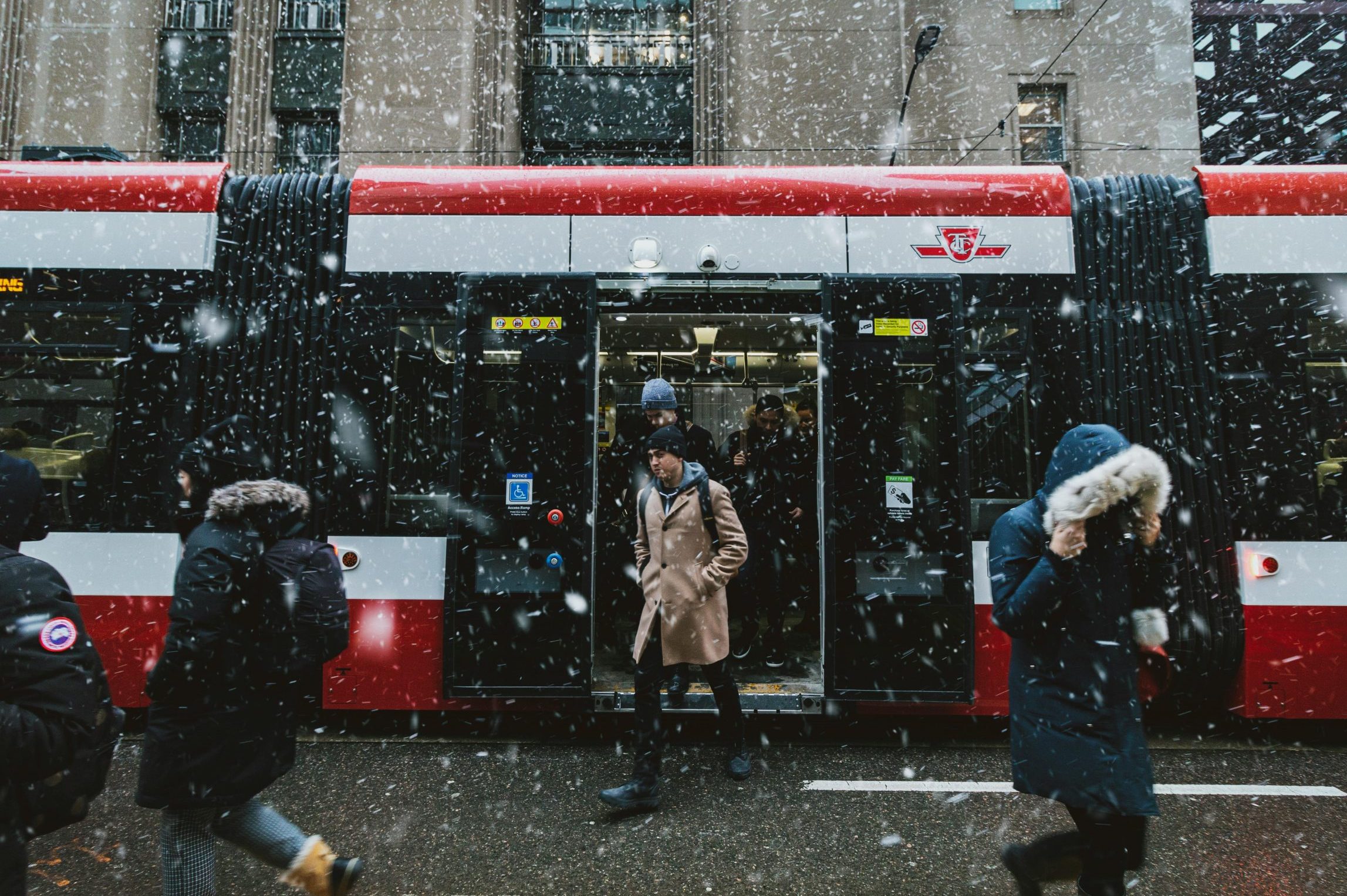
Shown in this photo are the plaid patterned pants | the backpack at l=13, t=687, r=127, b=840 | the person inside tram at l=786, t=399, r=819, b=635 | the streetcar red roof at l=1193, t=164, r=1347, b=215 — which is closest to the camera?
the backpack at l=13, t=687, r=127, b=840

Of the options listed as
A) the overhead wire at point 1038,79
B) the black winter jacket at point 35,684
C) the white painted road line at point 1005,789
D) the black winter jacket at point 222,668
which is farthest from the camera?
the overhead wire at point 1038,79

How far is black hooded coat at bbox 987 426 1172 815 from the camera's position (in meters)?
2.14

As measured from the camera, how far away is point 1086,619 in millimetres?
2232

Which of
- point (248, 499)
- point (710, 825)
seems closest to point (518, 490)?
point (710, 825)

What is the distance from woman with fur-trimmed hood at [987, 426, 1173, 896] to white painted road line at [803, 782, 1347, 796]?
1685mm

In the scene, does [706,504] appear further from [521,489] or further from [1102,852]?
[1102,852]

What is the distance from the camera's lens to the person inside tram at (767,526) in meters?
5.89

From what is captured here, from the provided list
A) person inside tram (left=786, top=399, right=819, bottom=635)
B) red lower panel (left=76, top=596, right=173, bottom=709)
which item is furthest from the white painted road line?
red lower panel (left=76, top=596, right=173, bottom=709)

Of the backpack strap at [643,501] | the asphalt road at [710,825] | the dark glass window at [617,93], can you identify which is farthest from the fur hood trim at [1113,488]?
the dark glass window at [617,93]

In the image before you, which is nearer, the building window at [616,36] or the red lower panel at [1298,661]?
the red lower panel at [1298,661]

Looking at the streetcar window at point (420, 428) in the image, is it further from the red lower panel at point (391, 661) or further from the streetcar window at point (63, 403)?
the streetcar window at point (63, 403)

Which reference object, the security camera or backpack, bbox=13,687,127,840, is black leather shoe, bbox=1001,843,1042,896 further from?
the security camera

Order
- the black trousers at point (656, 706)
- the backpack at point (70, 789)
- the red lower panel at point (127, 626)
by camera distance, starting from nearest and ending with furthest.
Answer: the backpack at point (70, 789) < the black trousers at point (656, 706) < the red lower panel at point (127, 626)

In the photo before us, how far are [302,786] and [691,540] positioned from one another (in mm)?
2473
